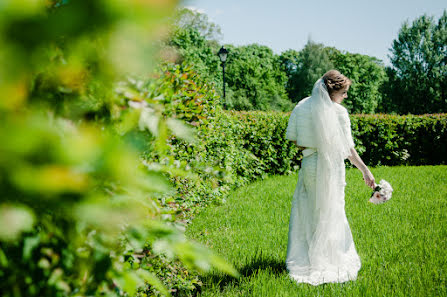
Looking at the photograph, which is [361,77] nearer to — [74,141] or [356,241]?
[356,241]

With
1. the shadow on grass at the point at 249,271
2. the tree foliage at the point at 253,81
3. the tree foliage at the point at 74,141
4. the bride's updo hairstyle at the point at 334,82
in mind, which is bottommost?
the shadow on grass at the point at 249,271

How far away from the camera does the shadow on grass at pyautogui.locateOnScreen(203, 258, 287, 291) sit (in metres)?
3.50

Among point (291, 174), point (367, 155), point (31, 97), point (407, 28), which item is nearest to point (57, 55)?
point (31, 97)

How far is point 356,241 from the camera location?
4.80 metres

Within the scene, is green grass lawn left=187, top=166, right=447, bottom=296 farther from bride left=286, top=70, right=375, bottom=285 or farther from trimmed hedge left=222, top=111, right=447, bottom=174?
trimmed hedge left=222, top=111, right=447, bottom=174

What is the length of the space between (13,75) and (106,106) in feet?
1.48

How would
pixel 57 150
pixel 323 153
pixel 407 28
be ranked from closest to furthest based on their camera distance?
pixel 57 150 → pixel 323 153 → pixel 407 28

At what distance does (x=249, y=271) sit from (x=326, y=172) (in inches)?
58.2

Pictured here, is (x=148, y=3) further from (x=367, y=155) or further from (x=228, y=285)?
(x=367, y=155)

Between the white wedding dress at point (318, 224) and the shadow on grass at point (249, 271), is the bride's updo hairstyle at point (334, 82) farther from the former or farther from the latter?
the shadow on grass at point (249, 271)

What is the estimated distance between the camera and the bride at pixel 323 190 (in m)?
3.58

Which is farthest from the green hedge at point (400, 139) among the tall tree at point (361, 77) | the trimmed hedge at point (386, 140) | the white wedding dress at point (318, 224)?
the tall tree at point (361, 77)

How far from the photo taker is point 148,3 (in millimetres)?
438

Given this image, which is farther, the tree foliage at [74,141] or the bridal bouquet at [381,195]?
the bridal bouquet at [381,195]
